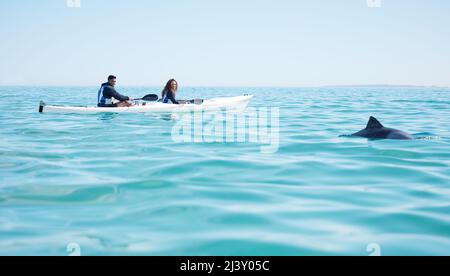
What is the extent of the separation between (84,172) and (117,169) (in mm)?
548

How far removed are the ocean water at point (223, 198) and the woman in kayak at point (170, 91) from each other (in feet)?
24.3

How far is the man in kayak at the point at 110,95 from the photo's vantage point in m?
16.6

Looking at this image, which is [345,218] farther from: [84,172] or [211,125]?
[211,125]

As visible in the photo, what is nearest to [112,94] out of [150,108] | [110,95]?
[110,95]

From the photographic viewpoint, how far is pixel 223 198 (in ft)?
18.6

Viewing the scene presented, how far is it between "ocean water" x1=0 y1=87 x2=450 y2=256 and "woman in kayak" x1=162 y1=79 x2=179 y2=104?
24.3 ft

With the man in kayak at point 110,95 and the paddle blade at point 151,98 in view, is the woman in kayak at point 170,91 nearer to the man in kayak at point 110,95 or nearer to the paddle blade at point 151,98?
the paddle blade at point 151,98

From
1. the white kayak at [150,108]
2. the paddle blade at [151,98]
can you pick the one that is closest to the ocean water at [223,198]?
the white kayak at [150,108]

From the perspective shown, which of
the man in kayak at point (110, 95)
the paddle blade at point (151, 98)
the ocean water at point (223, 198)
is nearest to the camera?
the ocean water at point (223, 198)

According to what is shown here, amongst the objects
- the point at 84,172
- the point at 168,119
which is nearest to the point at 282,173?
the point at 84,172

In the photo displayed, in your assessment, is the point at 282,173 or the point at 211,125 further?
the point at 211,125
